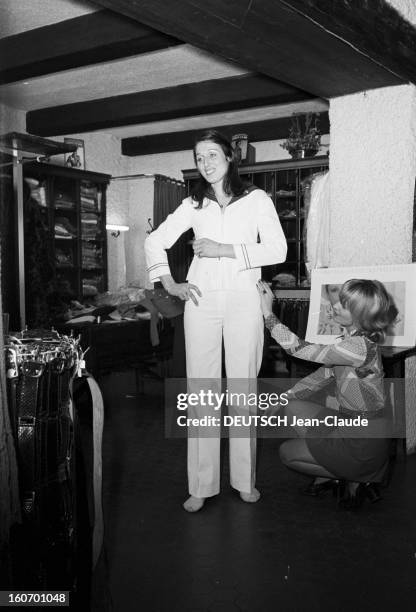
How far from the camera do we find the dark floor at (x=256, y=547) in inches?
76.6

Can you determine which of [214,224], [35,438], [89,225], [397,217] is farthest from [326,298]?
[89,225]

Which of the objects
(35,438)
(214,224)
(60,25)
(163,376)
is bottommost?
(163,376)

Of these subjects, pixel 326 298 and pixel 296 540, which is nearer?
pixel 296 540

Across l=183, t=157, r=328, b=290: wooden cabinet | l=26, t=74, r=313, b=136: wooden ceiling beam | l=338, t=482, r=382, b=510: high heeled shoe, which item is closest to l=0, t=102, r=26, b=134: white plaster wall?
l=26, t=74, r=313, b=136: wooden ceiling beam

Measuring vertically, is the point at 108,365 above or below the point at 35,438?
below

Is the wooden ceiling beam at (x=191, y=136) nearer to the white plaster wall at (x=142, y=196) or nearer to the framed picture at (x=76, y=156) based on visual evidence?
the white plaster wall at (x=142, y=196)

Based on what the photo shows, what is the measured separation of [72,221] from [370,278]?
465 cm

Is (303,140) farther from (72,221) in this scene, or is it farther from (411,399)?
(411,399)

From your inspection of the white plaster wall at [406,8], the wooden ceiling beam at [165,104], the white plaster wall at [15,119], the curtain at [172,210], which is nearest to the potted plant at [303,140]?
the wooden ceiling beam at [165,104]

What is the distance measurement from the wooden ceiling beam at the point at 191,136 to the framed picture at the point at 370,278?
140 inches

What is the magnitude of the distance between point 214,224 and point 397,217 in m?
1.35

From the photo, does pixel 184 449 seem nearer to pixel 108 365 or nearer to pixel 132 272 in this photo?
pixel 108 365

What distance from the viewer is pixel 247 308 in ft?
8.45

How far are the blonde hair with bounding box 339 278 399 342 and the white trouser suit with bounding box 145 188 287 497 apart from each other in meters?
0.36
